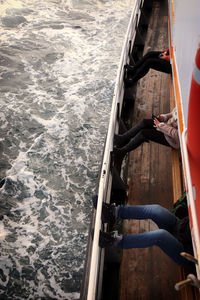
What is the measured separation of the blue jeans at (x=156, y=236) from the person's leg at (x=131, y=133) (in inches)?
31.5

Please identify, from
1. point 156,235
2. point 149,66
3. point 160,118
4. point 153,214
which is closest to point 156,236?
point 156,235

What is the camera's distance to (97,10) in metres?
6.77

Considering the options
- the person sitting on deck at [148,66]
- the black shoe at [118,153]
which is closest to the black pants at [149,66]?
the person sitting on deck at [148,66]

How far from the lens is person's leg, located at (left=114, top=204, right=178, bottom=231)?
1.87 metres

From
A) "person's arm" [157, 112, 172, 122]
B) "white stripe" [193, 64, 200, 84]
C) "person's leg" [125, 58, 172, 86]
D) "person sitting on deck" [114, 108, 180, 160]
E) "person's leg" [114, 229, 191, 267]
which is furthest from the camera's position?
"person's leg" [125, 58, 172, 86]

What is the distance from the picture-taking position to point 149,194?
97.9 inches


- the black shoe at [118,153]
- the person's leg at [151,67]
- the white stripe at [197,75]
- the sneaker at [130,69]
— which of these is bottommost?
the white stripe at [197,75]

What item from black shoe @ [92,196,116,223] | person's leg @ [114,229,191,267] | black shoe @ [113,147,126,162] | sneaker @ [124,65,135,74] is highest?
sneaker @ [124,65,135,74]

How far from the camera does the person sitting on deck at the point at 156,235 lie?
1.71m

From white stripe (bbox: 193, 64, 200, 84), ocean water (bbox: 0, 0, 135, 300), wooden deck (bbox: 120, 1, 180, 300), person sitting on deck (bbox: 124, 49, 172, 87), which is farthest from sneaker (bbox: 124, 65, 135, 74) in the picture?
white stripe (bbox: 193, 64, 200, 84)

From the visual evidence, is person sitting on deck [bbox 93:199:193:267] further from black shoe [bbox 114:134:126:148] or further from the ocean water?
the ocean water

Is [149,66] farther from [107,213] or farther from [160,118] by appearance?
[107,213]

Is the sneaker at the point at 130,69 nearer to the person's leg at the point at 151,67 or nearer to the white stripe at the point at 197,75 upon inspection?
the person's leg at the point at 151,67

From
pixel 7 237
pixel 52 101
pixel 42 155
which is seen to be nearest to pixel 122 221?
pixel 7 237
